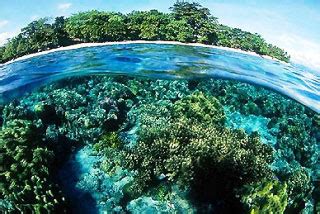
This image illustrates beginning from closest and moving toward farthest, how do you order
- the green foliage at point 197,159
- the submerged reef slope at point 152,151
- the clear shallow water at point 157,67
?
1. the submerged reef slope at point 152,151
2. the green foliage at point 197,159
3. the clear shallow water at point 157,67

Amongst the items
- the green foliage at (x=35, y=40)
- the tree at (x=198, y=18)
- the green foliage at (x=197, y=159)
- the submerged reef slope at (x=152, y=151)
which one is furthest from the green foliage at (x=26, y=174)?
the tree at (x=198, y=18)

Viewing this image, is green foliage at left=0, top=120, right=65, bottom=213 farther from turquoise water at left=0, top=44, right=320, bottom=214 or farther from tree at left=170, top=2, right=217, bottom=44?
tree at left=170, top=2, right=217, bottom=44

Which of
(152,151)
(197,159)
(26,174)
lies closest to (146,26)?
(152,151)

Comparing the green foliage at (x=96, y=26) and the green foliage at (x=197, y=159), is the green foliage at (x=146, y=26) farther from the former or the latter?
the green foliage at (x=197, y=159)

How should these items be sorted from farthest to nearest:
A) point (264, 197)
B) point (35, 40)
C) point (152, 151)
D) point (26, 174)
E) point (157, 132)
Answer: point (35, 40)
point (157, 132)
point (152, 151)
point (26, 174)
point (264, 197)

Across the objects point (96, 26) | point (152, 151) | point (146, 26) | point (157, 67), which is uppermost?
point (96, 26)

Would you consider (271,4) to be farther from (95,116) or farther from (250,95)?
(95,116)

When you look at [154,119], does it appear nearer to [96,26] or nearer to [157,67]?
[157,67]
